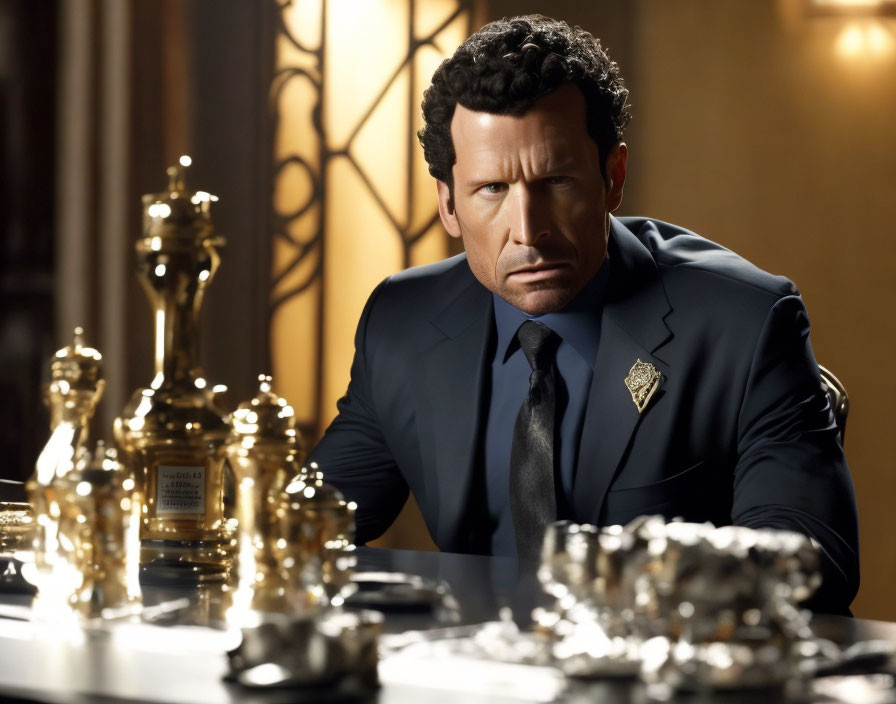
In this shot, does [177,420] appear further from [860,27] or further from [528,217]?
[860,27]

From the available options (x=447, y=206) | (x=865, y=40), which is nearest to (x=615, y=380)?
(x=447, y=206)

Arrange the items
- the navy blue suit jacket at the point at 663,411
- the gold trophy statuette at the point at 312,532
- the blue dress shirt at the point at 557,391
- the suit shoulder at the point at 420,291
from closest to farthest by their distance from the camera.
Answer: the gold trophy statuette at the point at 312,532
the navy blue suit jacket at the point at 663,411
the blue dress shirt at the point at 557,391
the suit shoulder at the point at 420,291

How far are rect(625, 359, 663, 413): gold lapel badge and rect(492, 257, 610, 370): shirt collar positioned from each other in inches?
2.4

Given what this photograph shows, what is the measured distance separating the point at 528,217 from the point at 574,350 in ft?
0.65

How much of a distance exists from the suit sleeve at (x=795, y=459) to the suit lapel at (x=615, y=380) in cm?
12

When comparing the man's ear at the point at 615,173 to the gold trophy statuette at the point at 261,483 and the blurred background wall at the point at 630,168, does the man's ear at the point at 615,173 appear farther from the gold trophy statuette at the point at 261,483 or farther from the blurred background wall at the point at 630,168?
the blurred background wall at the point at 630,168

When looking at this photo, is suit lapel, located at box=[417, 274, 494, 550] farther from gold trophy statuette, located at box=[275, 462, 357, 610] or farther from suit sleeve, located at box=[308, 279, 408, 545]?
gold trophy statuette, located at box=[275, 462, 357, 610]

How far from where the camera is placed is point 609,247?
167cm

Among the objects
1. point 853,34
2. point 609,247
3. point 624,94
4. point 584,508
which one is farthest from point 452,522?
point 853,34

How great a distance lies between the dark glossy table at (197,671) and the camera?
0.68 meters

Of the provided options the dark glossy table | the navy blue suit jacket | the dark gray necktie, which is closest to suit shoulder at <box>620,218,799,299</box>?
the navy blue suit jacket

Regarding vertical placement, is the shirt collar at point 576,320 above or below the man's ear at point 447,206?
below

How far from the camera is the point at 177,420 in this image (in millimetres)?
1018

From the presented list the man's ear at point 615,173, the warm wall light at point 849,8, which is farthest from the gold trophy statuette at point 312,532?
the warm wall light at point 849,8
